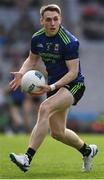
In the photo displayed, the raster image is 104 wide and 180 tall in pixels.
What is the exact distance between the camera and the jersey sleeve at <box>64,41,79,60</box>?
12.0 metres

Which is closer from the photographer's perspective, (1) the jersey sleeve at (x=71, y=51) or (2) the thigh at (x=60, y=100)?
(2) the thigh at (x=60, y=100)

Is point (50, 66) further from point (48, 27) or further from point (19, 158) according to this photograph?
point (19, 158)

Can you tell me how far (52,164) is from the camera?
13.6 m

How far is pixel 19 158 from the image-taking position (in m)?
11.6

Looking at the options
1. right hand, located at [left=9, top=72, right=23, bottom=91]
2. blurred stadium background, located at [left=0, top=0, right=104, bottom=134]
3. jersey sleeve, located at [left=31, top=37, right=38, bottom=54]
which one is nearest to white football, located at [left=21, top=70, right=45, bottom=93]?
right hand, located at [left=9, top=72, right=23, bottom=91]

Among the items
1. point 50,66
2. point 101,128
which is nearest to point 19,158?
point 50,66

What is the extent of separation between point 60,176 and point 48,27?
203cm

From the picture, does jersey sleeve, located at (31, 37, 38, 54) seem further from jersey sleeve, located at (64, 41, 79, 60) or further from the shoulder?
jersey sleeve, located at (64, 41, 79, 60)

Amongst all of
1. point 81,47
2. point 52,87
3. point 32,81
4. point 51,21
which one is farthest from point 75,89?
point 81,47

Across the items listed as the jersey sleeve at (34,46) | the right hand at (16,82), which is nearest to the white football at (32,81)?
the right hand at (16,82)

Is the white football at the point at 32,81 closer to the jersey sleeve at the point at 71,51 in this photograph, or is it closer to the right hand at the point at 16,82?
the right hand at the point at 16,82

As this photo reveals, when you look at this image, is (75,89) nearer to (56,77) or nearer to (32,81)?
(56,77)

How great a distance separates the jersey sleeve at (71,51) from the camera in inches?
472

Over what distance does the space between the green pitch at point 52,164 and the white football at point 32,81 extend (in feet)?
Answer: 3.67
